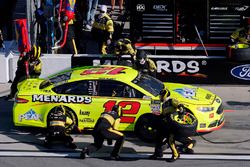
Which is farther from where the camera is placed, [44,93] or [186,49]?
[186,49]

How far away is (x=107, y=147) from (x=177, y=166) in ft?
5.52

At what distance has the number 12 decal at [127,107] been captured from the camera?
9.57 meters

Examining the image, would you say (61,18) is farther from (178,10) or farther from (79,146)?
(79,146)

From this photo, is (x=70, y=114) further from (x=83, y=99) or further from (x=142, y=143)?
(x=142, y=143)

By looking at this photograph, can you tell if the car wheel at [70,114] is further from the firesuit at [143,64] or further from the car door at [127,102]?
the firesuit at [143,64]

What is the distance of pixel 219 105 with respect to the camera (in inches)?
396

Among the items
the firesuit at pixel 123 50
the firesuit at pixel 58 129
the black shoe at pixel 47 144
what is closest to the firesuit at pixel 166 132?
the firesuit at pixel 58 129

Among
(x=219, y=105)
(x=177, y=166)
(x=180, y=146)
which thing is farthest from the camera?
(x=219, y=105)

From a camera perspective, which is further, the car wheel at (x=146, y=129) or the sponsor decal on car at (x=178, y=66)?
the sponsor decal on car at (x=178, y=66)

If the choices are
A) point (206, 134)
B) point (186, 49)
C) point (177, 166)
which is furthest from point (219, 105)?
point (186, 49)

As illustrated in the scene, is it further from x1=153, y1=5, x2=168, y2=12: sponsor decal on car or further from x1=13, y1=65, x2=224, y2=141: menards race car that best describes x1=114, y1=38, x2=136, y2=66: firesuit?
x1=13, y1=65, x2=224, y2=141: menards race car

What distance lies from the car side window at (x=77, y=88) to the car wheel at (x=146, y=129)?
114 cm

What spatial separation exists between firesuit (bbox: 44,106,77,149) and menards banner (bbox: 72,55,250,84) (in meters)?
5.82

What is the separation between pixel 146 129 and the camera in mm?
9445
